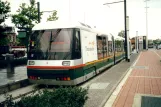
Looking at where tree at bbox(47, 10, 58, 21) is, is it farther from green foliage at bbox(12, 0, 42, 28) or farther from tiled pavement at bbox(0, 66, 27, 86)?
tiled pavement at bbox(0, 66, 27, 86)

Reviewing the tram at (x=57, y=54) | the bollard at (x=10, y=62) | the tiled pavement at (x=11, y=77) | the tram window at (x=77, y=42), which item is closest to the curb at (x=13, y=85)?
the tiled pavement at (x=11, y=77)

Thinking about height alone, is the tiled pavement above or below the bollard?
below

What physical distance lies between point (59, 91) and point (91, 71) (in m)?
7.53

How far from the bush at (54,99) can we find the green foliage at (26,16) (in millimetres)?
23500

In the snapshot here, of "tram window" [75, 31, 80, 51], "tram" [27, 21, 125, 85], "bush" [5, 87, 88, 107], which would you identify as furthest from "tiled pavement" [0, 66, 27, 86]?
"bush" [5, 87, 88, 107]

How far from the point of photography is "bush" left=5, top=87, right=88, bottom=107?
183 inches

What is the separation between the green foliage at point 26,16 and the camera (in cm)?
2783

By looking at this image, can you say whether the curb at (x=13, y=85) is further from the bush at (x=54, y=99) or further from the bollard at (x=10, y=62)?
the bush at (x=54, y=99)

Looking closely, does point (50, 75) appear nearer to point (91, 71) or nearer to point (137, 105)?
point (91, 71)

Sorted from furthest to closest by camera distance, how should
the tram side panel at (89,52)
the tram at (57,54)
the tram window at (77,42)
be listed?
the tram side panel at (89,52)
the tram window at (77,42)
the tram at (57,54)

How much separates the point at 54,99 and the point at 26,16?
25170 mm

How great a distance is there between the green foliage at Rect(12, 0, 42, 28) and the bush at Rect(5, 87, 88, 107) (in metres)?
23.5

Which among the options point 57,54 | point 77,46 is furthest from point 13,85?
point 77,46

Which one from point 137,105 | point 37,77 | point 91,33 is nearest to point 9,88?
point 37,77
